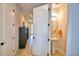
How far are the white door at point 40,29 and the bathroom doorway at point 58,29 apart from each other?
109 millimetres

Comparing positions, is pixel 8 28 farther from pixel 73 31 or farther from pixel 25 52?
pixel 73 31

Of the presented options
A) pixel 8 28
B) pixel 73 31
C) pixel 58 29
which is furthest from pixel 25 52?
pixel 73 31

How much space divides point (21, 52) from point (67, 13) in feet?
2.71

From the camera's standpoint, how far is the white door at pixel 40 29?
1.65 m

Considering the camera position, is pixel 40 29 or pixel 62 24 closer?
pixel 62 24

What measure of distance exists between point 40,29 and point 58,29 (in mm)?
327

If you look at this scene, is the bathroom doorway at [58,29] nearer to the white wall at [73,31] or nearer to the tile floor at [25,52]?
the white wall at [73,31]

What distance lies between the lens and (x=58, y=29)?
1600 millimetres

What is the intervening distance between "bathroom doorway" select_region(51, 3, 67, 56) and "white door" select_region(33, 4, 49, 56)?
109 millimetres

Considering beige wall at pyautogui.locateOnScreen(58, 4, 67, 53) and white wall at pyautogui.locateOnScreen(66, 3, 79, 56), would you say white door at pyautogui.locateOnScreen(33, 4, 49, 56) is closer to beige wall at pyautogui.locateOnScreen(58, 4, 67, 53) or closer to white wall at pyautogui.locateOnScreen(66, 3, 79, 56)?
beige wall at pyautogui.locateOnScreen(58, 4, 67, 53)

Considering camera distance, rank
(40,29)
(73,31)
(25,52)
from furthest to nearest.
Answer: (40,29) < (25,52) < (73,31)

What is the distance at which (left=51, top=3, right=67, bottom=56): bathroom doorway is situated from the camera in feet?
5.00

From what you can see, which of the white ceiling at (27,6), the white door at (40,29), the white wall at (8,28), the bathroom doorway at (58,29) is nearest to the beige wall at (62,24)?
the bathroom doorway at (58,29)

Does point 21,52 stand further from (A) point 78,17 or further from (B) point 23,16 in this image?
(A) point 78,17
